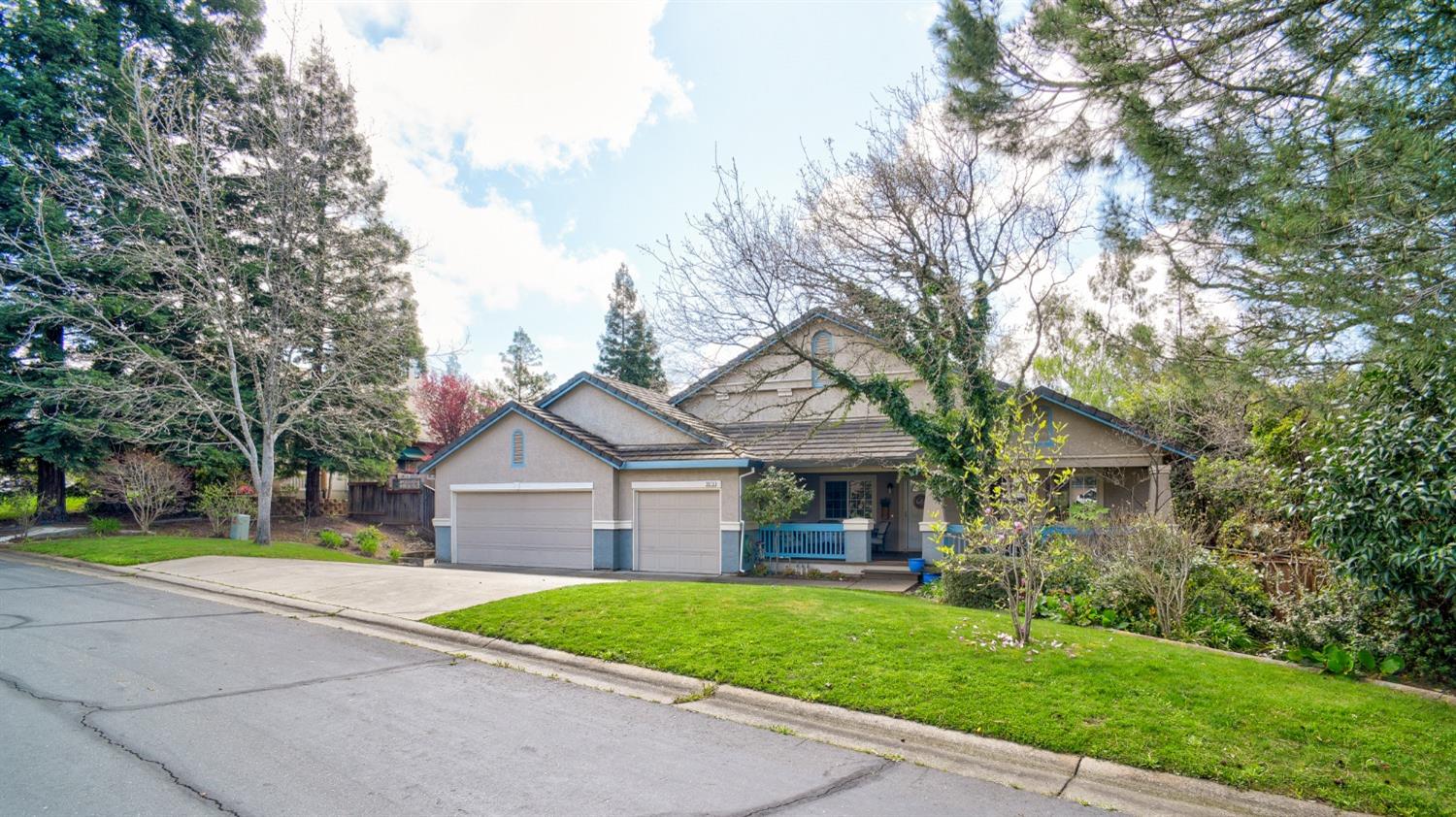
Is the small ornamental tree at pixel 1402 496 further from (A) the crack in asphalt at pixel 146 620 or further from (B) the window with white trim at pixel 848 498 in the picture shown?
(A) the crack in asphalt at pixel 146 620

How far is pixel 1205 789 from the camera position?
4.89 metres

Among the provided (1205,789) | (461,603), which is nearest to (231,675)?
(461,603)

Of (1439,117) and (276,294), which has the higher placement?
(276,294)

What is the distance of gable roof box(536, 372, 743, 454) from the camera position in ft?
61.2

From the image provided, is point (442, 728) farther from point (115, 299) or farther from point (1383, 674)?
point (115, 299)

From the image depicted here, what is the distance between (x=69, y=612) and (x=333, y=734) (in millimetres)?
7596

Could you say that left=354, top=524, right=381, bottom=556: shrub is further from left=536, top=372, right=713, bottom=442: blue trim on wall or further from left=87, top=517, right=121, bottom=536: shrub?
left=536, top=372, right=713, bottom=442: blue trim on wall

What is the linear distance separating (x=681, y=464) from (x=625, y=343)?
31473mm

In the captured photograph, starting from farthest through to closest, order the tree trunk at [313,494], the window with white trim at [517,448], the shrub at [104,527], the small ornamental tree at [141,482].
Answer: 1. the tree trunk at [313,494]
2. the shrub at [104,527]
3. the small ornamental tree at [141,482]
4. the window with white trim at [517,448]

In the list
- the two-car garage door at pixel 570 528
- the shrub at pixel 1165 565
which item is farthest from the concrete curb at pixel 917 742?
the two-car garage door at pixel 570 528

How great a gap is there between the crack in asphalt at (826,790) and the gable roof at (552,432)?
44.6 feet

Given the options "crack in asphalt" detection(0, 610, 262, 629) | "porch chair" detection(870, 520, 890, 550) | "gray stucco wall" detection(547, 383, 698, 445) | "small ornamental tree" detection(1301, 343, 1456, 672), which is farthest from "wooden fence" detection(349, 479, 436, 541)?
"small ornamental tree" detection(1301, 343, 1456, 672)

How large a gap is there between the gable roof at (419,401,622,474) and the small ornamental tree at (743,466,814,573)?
3465 mm

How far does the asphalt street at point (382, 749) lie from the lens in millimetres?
4551
